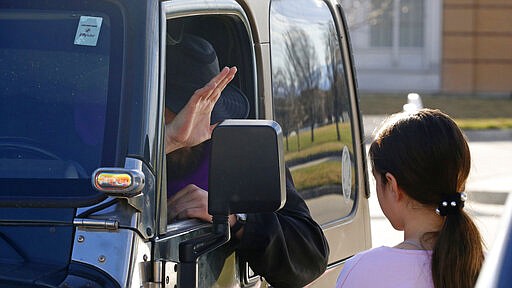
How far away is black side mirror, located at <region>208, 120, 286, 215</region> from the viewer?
2.89 metres

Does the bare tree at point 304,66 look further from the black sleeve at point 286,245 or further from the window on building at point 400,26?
the window on building at point 400,26

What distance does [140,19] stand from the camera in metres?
3.14

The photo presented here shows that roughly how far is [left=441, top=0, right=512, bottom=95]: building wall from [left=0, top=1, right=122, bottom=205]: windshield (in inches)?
1161

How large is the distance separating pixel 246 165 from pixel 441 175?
50 centimetres

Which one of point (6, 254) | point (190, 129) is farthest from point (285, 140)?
point (6, 254)

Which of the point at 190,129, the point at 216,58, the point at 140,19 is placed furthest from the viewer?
the point at 216,58

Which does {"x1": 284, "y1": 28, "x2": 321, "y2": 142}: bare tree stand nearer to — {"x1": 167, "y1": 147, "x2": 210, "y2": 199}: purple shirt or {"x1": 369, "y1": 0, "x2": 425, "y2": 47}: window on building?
{"x1": 167, "y1": 147, "x2": 210, "y2": 199}: purple shirt

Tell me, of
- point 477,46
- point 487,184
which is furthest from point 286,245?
point 477,46

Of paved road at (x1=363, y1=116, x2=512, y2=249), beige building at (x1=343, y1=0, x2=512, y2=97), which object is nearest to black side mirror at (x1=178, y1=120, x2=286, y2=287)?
paved road at (x1=363, y1=116, x2=512, y2=249)

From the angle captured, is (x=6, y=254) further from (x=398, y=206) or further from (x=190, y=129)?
(x=398, y=206)

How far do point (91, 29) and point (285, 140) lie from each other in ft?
4.00

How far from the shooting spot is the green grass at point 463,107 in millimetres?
24303

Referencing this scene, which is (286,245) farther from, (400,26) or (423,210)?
(400,26)

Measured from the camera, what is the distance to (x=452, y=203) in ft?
9.77
